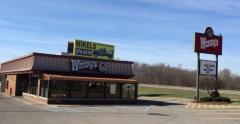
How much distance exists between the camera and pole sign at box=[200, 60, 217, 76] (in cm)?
4675

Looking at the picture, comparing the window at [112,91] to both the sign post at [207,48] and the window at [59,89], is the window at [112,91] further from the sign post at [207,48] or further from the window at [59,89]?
the sign post at [207,48]

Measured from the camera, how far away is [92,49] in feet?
205

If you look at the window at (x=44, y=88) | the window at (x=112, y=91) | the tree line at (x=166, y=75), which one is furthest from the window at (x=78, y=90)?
the tree line at (x=166, y=75)

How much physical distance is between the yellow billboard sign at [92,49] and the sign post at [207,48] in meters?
19.6

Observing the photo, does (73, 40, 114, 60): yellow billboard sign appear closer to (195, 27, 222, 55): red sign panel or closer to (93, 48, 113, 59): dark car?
(93, 48, 113, 59): dark car

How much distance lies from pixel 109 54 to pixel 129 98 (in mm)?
20276

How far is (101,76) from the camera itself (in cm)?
4772

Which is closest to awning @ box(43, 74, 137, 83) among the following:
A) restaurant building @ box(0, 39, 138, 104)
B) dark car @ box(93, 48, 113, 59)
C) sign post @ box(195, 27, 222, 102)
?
restaurant building @ box(0, 39, 138, 104)

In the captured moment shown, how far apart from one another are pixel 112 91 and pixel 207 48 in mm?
11465

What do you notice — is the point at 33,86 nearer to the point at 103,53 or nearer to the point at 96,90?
the point at 96,90

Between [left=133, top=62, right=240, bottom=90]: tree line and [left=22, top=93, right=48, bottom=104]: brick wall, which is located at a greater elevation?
[left=133, top=62, right=240, bottom=90]: tree line

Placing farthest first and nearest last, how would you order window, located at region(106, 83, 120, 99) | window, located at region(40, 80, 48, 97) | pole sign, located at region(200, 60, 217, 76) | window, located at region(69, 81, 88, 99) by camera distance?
1. pole sign, located at region(200, 60, 217, 76)
2. window, located at region(106, 83, 120, 99)
3. window, located at region(69, 81, 88, 99)
4. window, located at region(40, 80, 48, 97)

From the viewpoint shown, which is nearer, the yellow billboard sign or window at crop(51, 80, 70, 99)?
window at crop(51, 80, 70, 99)

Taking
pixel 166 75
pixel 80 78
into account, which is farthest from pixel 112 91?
pixel 166 75
